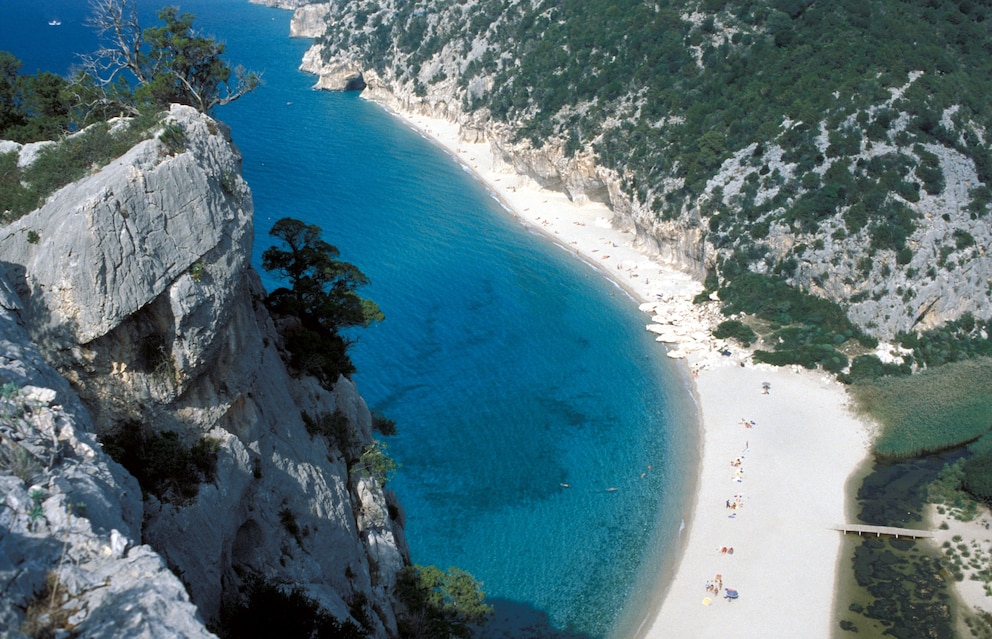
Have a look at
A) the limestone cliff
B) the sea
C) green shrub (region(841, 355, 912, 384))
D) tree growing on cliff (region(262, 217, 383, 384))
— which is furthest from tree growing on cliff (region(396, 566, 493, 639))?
green shrub (region(841, 355, 912, 384))

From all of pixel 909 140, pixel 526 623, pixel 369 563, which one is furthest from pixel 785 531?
pixel 909 140

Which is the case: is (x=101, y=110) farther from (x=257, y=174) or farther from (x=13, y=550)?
(x=257, y=174)

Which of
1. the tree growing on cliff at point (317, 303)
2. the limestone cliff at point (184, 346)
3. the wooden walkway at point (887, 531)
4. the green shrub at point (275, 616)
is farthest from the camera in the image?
the wooden walkway at point (887, 531)

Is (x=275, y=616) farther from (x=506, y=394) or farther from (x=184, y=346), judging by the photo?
(x=506, y=394)

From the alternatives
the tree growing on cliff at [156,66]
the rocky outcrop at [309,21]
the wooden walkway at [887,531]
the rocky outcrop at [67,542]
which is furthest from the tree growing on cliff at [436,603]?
the rocky outcrop at [309,21]

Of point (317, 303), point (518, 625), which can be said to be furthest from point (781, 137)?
point (518, 625)

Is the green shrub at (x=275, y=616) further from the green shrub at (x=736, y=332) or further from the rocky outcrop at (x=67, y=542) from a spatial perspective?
Result: the green shrub at (x=736, y=332)
